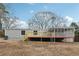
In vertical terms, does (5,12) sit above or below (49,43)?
above

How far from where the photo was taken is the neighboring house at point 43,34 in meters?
4.94

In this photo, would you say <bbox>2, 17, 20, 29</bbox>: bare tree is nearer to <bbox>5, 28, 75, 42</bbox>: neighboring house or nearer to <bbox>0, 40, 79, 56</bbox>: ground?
<bbox>5, 28, 75, 42</bbox>: neighboring house

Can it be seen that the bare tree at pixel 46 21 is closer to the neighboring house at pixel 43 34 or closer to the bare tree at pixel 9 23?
the neighboring house at pixel 43 34

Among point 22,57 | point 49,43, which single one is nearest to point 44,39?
point 49,43

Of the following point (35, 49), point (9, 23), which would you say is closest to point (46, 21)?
point (35, 49)

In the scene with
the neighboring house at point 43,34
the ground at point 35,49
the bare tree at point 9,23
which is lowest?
the ground at point 35,49

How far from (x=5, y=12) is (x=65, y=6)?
93cm

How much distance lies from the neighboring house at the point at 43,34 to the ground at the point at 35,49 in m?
0.08

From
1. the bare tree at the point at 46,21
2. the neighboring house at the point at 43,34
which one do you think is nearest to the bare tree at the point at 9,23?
the neighboring house at the point at 43,34

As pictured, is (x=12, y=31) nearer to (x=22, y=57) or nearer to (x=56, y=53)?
(x=22, y=57)

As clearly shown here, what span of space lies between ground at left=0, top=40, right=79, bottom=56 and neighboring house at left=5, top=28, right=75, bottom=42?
3.0 inches

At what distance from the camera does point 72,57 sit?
16.2 feet

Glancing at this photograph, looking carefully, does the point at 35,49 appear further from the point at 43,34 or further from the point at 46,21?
the point at 46,21

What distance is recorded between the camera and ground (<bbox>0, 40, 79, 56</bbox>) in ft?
16.3
